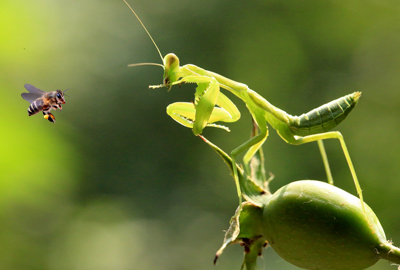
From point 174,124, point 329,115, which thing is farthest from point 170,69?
point 174,124

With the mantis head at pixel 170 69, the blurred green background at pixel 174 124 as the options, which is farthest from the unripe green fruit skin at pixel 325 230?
the blurred green background at pixel 174 124

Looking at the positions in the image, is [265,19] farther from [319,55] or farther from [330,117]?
[330,117]

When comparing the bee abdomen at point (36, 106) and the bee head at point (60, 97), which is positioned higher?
the bee head at point (60, 97)

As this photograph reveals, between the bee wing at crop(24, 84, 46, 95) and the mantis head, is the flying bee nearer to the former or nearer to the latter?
the bee wing at crop(24, 84, 46, 95)

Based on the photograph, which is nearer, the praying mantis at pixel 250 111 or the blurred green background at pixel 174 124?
the praying mantis at pixel 250 111

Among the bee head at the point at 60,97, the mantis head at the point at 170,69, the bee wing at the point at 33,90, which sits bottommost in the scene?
the bee head at the point at 60,97

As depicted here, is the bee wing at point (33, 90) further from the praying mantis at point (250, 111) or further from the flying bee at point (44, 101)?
the praying mantis at point (250, 111)

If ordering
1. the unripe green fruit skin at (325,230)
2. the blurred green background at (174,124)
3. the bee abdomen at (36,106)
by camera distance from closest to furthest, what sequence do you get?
A: 1. the unripe green fruit skin at (325,230)
2. the bee abdomen at (36,106)
3. the blurred green background at (174,124)

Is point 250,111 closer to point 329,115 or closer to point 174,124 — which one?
point 329,115

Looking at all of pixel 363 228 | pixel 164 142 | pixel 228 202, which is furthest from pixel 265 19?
pixel 363 228

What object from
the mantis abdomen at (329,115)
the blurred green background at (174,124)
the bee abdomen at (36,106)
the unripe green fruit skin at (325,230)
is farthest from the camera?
the blurred green background at (174,124)
